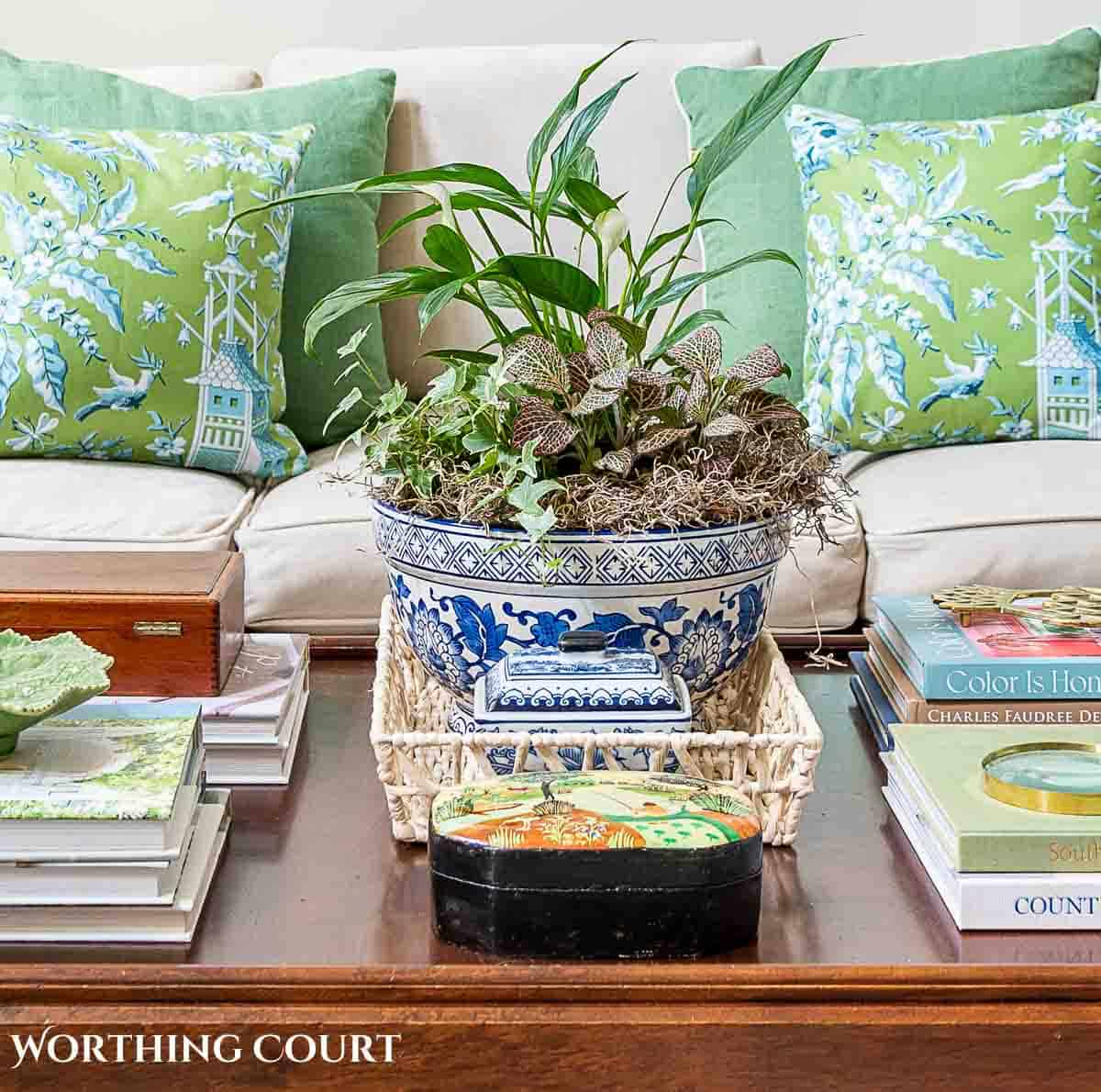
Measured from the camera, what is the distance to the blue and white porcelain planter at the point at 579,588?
868mm

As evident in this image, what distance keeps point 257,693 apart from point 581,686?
11.7 inches

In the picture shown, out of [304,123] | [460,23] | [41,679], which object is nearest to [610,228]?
[41,679]

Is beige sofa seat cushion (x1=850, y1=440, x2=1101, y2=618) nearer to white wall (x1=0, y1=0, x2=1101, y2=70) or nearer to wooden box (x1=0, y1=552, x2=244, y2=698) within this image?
wooden box (x1=0, y1=552, x2=244, y2=698)

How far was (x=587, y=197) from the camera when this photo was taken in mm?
921

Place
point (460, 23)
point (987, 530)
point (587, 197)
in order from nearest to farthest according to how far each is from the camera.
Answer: point (587, 197), point (987, 530), point (460, 23)

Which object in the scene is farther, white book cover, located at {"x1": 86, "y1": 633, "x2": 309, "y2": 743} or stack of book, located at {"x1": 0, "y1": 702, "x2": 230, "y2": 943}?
white book cover, located at {"x1": 86, "y1": 633, "x2": 309, "y2": 743}

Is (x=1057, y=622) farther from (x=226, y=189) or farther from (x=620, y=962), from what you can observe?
(x=226, y=189)

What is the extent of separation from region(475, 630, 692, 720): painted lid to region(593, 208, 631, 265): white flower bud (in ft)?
0.89

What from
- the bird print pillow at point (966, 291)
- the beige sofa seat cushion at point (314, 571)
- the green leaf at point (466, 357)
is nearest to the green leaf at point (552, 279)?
the green leaf at point (466, 357)

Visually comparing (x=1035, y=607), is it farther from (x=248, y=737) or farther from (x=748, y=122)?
(x=248, y=737)

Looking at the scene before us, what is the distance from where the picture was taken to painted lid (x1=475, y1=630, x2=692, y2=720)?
0.83 m

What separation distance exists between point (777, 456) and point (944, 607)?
0.26 metres

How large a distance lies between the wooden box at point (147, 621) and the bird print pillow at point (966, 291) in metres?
1.01

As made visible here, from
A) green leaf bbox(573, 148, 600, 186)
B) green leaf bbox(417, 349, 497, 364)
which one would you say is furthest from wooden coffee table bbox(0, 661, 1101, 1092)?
green leaf bbox(573, 148, 600, 186)
